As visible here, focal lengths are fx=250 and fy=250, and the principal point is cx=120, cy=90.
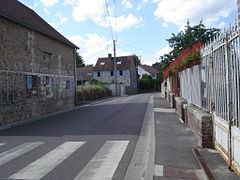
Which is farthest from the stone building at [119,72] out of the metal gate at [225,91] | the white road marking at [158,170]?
the white road marking at [158,170]

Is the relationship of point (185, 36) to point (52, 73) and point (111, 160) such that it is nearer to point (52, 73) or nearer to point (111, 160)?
point (52, 73)

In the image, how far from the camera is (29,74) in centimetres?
1533

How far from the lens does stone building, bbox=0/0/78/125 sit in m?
12.9

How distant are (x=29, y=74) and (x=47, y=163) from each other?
1099cm

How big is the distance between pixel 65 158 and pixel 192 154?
2897mm

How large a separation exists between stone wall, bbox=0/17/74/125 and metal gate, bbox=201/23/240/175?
10398mm

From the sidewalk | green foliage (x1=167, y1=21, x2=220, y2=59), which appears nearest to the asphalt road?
the sidewalk

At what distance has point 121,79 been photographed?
186ft

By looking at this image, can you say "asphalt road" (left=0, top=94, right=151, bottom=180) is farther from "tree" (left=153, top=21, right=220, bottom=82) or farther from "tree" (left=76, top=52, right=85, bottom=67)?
"tree" (left=76, top=52, right=85, bottom=67)

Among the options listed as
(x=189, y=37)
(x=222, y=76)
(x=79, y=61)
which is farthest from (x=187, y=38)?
(x=79, y=61)

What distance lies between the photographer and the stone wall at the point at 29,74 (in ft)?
42.3

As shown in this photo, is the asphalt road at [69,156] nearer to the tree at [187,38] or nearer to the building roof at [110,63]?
the tree at [187,38]

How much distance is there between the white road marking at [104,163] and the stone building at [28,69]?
799 centimetres

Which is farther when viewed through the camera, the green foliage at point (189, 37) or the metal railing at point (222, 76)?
the green foliage at point (189, 37)
